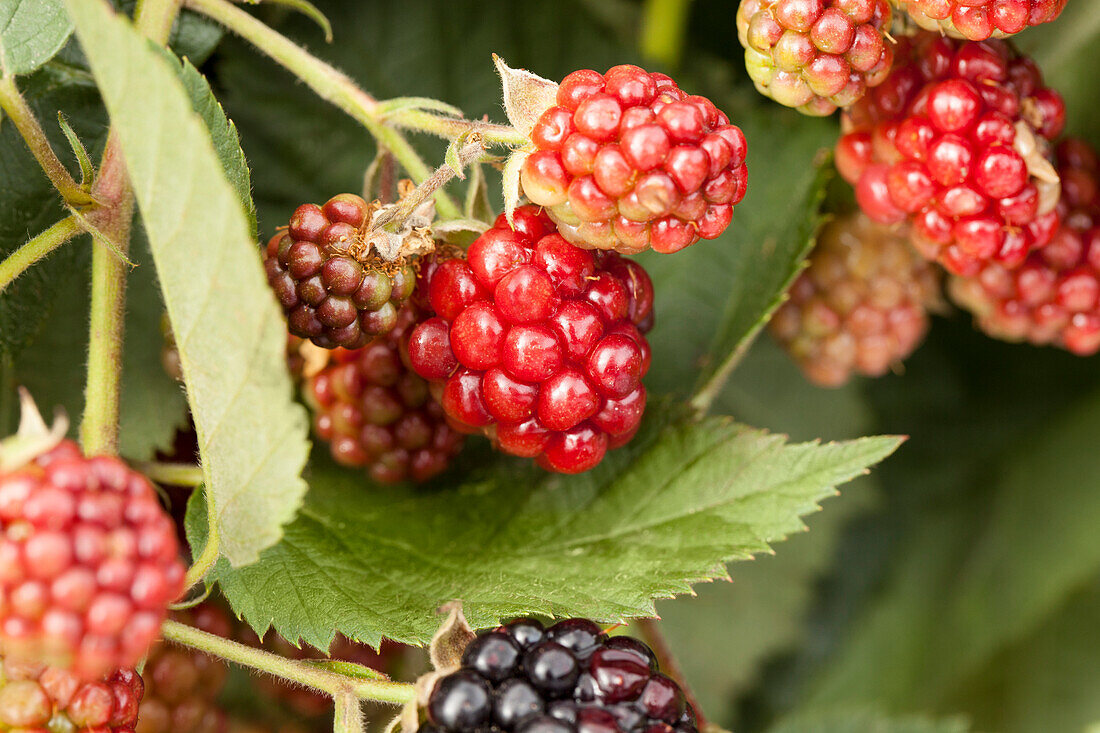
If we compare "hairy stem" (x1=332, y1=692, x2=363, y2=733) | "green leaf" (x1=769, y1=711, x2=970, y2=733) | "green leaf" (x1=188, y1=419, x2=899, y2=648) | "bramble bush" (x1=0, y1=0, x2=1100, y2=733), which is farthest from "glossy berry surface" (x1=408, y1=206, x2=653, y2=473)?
"green leaf" (x1=769, y1=711, x2=970, y2=733)

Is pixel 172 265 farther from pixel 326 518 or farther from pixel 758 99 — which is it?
pixel 758 99

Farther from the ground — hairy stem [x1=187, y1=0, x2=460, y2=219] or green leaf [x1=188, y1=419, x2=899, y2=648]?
hairy stem [x1=187, y1=0, x2=460, y2=219]

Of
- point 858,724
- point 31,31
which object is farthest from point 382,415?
point 858,724

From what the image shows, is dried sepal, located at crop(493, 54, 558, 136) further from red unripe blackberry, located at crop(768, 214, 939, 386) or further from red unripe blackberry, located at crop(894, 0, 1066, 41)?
red unripe blackberry, located at crop(768, 214, 939, 386)

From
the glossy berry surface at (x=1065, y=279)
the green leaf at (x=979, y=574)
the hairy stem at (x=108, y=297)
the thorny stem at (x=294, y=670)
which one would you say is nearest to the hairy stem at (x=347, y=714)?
the thorny stem at (x=294, y=670)

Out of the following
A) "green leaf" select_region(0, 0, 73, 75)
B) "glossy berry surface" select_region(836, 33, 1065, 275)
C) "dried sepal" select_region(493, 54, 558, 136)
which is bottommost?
"green leaf" select_region(0, 0, 73, 75)

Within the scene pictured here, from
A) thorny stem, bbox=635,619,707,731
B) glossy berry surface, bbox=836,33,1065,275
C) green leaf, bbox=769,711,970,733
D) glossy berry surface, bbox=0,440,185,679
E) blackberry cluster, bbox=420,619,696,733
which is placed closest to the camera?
glossy berry surface, bbox=0,440,185,679
